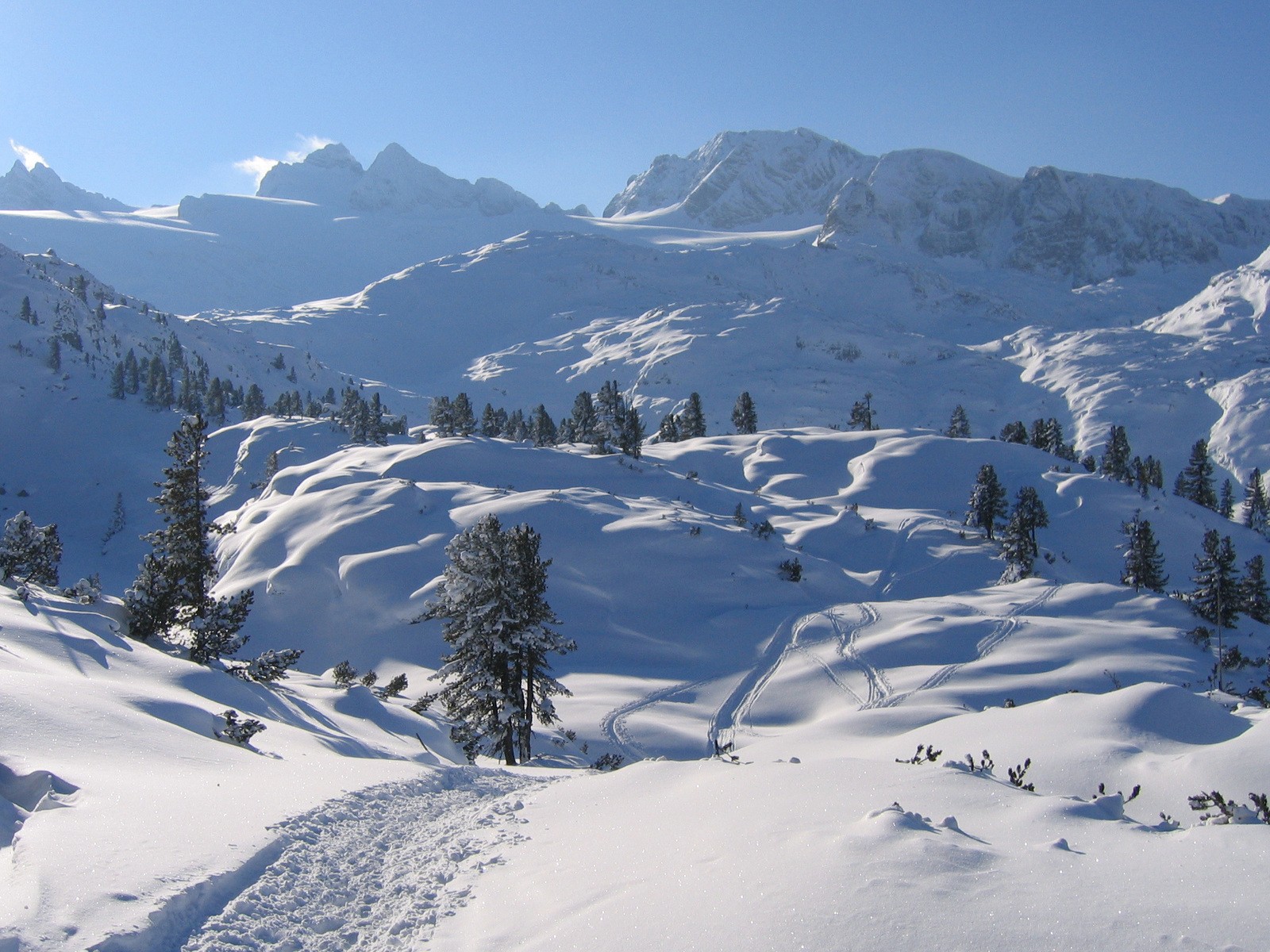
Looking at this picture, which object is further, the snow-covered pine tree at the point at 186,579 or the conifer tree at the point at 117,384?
the conifer tree at the point at 117,384

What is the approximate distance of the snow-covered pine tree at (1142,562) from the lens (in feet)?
175

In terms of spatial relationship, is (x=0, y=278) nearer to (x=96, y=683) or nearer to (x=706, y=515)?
(x=706, y=515)

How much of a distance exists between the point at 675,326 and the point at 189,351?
4427 inches

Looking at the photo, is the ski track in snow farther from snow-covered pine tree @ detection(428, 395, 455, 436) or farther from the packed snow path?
snow-covered pine tree @ detection(428, 395, 455, 436)

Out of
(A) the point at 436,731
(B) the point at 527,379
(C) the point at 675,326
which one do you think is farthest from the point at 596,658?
(C) the point at 675,326

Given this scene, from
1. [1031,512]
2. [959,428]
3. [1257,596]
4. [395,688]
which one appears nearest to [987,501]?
[1031,512]

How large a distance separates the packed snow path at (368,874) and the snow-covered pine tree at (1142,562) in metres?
57.7

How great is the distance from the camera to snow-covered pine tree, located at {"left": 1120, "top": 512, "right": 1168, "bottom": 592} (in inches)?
2096

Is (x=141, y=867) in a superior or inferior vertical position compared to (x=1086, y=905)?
inferior

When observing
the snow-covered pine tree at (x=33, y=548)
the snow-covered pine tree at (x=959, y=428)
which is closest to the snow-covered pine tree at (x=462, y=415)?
the snow-covered pine tree at (x=33, y=548)

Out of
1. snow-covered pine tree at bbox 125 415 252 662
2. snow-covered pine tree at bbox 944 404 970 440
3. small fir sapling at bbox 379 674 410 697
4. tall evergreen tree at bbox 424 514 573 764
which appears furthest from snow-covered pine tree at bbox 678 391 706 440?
tall evergreen tree at bbox 424 514 573 764

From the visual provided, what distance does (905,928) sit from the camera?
16.0 feet

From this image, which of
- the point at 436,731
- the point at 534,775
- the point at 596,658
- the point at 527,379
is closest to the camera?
the point at 534,775

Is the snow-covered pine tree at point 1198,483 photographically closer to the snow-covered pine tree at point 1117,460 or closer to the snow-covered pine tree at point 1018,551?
the snow-covered pine tree at point 1117,460
